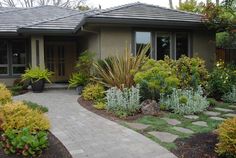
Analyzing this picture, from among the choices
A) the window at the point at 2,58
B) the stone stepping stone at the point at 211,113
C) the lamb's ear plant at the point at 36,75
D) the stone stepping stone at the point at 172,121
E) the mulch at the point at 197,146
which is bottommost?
the mulch at the point at 197,146

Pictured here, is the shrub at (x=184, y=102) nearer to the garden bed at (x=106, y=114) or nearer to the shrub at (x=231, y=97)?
the garden bed at (x=106, y=114)

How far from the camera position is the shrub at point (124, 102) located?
27.9ft

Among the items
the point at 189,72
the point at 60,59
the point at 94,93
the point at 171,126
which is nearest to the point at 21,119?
the point at 171,126

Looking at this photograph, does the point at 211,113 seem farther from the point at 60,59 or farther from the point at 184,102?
the point at 60,59

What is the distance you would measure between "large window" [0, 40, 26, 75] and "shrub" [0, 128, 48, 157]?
11949 millimetres

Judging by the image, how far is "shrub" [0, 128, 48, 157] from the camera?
4867 mm

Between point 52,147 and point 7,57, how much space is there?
12031mm

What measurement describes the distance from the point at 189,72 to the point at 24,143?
6593mm

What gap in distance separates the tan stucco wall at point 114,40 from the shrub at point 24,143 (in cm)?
756

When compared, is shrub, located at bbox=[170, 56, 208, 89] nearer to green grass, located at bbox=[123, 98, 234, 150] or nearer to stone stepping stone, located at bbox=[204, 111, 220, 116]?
stone stepping stone, located at bbox=[204, 111, 220, 116]

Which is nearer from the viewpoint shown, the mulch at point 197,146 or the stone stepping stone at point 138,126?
the mulch at point 197,146

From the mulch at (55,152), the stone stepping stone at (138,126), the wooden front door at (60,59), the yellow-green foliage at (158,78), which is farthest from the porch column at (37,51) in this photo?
the mulch at (55,152)

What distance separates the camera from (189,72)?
33.6ft

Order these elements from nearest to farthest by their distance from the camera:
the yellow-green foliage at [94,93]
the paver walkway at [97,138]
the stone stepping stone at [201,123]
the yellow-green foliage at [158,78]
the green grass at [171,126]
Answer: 1. the paver walkway at [97,138]
2. the green grass at [171,126]
3. the stone stepping stone at [201,123]
4. the yellow-green foliage at [158,78]
5. the yellow-green foliage at [94,93]
